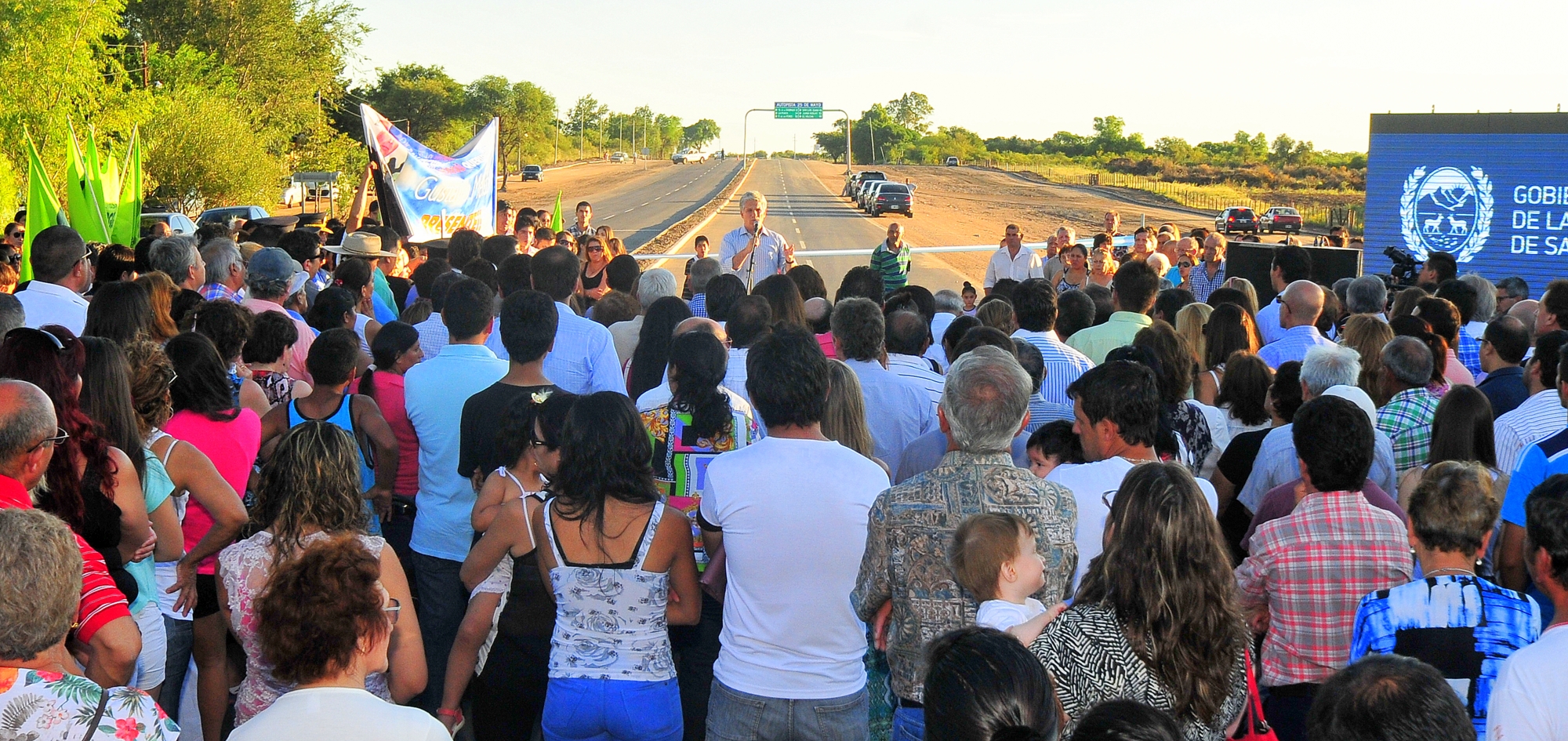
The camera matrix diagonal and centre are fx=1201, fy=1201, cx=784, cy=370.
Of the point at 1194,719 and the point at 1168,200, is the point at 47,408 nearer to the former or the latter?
the point at 1194,719

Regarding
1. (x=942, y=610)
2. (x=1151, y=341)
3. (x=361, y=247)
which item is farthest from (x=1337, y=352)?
(x=361, y=247)

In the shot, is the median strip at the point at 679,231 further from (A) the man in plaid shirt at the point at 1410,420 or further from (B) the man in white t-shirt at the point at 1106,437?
(B) the man in white t-shirt at the point at 1106,437

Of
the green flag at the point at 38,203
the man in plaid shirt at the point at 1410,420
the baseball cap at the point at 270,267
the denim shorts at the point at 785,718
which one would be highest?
the green flag at the point at 38,203

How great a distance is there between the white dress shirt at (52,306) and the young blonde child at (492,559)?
336cm

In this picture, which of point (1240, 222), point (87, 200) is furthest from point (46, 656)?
point (1240, 222)

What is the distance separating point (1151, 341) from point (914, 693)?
2.88 m

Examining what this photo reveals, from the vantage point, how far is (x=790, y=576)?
140 inches

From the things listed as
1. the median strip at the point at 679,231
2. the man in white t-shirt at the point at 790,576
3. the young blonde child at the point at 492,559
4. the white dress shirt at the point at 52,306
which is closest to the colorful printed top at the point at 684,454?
the young blonde child at the point at 492,559

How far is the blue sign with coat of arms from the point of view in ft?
50.9

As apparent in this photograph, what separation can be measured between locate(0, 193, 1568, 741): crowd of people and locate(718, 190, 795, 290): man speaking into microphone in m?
5.20

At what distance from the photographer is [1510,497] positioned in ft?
14.1

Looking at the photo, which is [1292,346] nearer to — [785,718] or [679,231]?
[785,718]

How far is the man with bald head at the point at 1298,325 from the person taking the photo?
7.23 m

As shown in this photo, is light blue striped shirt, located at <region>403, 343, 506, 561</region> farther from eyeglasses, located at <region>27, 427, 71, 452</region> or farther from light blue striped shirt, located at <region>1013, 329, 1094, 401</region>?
light blue striped shirt, located at <region>1013, 329, 1094, 401</region>
